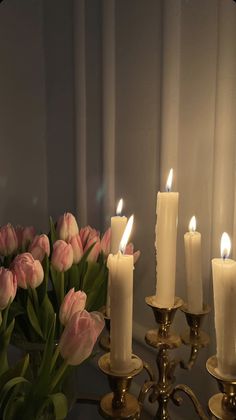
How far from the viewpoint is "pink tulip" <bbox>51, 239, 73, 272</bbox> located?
64 cm

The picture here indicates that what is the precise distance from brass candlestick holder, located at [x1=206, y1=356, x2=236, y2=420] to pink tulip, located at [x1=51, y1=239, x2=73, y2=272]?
0.75 ft

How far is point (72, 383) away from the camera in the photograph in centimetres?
67

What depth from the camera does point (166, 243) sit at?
1.98 feet

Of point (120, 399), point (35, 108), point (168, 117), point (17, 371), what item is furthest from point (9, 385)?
point (35, 108)

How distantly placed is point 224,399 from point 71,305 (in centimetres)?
20

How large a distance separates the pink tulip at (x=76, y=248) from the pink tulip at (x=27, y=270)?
9 centimetres

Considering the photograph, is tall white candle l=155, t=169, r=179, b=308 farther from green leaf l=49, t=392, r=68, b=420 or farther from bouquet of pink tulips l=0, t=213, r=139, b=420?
green leaf l=49, t=392, r=68, b=420

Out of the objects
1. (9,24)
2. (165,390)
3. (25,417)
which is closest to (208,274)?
(165,390)

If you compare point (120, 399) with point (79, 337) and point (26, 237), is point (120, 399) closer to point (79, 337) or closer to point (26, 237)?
point (79, 337)

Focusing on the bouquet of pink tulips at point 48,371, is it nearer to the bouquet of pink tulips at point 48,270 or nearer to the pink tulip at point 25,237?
the bouquet of pink tulips at point 48,270

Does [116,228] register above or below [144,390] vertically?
above

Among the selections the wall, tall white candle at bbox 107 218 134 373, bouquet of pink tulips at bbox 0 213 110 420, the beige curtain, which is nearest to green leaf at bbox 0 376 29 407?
bouquet of pink tulips at bbox 0 213 110 420

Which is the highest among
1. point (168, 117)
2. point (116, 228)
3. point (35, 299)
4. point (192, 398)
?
point (168, 117)

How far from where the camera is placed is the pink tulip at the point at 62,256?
0.64 m
